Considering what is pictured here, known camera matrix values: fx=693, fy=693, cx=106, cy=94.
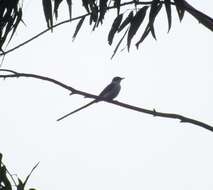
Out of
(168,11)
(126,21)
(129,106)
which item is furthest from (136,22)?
(129,106)

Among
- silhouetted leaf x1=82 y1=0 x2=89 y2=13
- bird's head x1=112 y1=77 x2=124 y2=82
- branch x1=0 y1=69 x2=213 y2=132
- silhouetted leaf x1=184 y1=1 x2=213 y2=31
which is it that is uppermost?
bird's head x1=112 y1=77 x2=124 y2=82

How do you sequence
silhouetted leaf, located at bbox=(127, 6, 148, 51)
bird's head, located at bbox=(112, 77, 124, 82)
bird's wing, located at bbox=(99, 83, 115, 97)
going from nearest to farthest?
1. silhouetted leaf, located at bbox=(127, 6, 148, 51)
2. bird's wing, located at bbox=(99, 83, 115, 97)
3. bird's head, located at bbox=(112, 77, 124, 82)

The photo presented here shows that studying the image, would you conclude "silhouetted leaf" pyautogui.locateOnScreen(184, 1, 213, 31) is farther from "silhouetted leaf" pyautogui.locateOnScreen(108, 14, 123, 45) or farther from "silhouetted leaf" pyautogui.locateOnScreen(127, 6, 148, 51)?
"silhouetted leaf" pyautogui.locateOnScreen(108, 14, 123, 45)

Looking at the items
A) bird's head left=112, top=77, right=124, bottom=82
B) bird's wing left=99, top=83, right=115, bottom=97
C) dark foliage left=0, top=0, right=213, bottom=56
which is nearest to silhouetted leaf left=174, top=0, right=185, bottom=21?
dark foliage left=0, top=0, right=213, bottom=56

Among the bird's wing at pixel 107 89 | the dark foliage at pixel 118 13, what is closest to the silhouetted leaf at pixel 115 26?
the dark foliage at pixel 118 13

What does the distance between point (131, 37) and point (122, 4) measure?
196mm

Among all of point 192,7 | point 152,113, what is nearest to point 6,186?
A: point 152,113

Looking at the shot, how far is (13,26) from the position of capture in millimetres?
3555

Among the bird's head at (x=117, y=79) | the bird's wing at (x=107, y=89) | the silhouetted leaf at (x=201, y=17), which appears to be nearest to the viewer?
the silhouetted leaf at (x=201, y=17)

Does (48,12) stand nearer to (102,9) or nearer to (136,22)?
(102,9)

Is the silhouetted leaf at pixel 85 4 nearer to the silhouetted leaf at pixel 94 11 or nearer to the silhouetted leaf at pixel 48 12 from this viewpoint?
the silhouetted leaf at pixel 94 11

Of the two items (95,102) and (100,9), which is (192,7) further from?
(95,102)

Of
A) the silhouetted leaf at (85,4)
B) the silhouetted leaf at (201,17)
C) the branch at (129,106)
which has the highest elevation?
the silhouetted leaf at (85,4)

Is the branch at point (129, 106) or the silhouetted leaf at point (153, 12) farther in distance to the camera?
the silhouetted leaf at point (153, 12)
